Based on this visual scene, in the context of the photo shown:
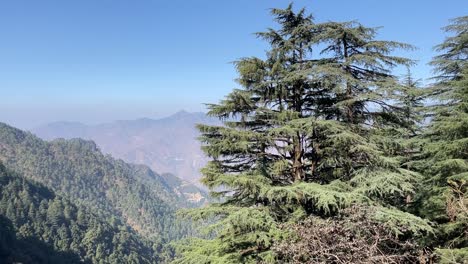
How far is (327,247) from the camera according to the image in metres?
6.56

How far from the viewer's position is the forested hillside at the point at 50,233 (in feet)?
355

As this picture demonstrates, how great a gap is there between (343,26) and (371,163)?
155 inches

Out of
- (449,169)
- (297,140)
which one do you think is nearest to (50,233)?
(297,140)

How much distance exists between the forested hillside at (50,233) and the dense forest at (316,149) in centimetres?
11050

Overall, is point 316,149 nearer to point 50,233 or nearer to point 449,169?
point 449,169

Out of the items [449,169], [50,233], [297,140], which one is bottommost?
[50,233]

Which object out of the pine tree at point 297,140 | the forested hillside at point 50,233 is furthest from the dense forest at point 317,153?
the forested hillside at point 50,233

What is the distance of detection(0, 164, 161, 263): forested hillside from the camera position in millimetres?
108188

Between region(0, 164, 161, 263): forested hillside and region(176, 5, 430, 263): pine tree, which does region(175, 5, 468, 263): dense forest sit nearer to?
region(176, 5, 430, 263): pine tree

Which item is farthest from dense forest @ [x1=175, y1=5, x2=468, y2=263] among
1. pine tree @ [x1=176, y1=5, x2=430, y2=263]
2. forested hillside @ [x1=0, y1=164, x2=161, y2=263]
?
forested hillside @ [x1=0, y1=164, x2=161, y2=263]

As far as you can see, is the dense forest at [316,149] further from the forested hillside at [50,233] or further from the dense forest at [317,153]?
the forested hillside at [50,233]

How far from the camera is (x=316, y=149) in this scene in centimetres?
1018

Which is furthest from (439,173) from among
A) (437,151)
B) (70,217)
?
(70,217)

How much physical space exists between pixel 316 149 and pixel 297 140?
58cm
